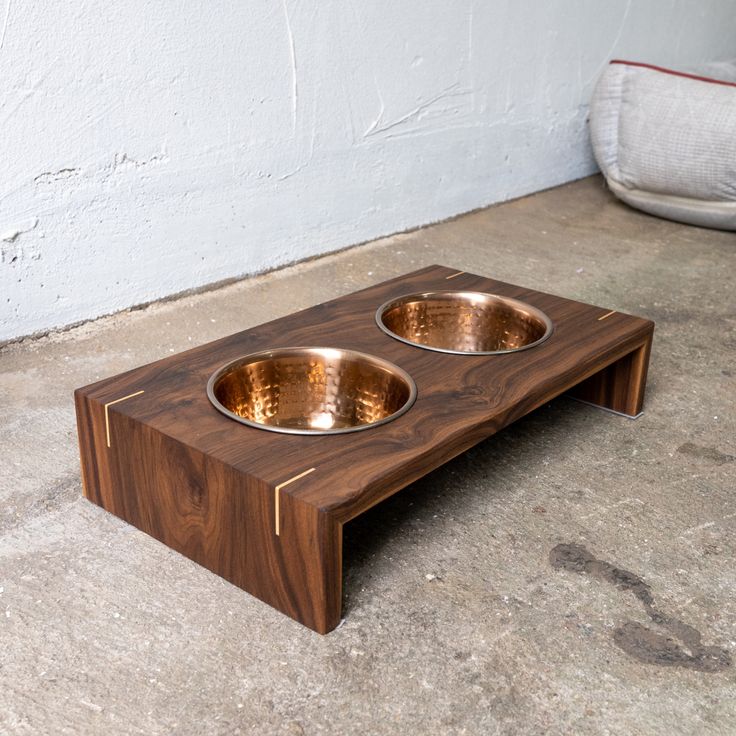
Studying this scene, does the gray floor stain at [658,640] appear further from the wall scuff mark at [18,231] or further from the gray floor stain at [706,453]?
the wall scuff mark at [18,231]

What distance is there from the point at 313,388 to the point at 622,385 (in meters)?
0.59

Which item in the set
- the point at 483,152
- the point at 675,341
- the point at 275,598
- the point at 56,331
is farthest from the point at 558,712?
the point at 483,152

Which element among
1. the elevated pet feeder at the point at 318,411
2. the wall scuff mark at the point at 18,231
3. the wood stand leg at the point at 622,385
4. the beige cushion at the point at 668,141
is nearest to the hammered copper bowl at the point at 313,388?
the elevated pet feeder at the point at 318,411

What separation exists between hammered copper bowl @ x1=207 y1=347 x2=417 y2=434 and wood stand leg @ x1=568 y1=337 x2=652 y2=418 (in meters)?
0.46

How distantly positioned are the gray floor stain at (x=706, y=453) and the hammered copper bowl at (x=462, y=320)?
32cm

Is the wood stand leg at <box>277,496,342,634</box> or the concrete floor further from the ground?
the wood stand leg at <box>277,496,342,634</box>

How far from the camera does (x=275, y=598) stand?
1.19 metres

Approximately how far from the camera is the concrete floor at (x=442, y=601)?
1.06 metres

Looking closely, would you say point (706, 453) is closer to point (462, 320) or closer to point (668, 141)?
point (462, 320)

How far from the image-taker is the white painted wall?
193 cm

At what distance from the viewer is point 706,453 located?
1617 mm

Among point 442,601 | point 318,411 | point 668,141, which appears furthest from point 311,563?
point 668,141

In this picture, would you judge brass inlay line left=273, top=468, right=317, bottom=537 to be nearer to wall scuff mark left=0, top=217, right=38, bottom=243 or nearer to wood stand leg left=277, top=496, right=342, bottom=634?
wood stand leg left=277, top=496, right=342, bottom=634

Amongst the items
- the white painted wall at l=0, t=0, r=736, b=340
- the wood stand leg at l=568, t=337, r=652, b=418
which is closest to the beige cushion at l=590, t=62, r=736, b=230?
the white painted wall at l=0, t=0, r=736, b=340
